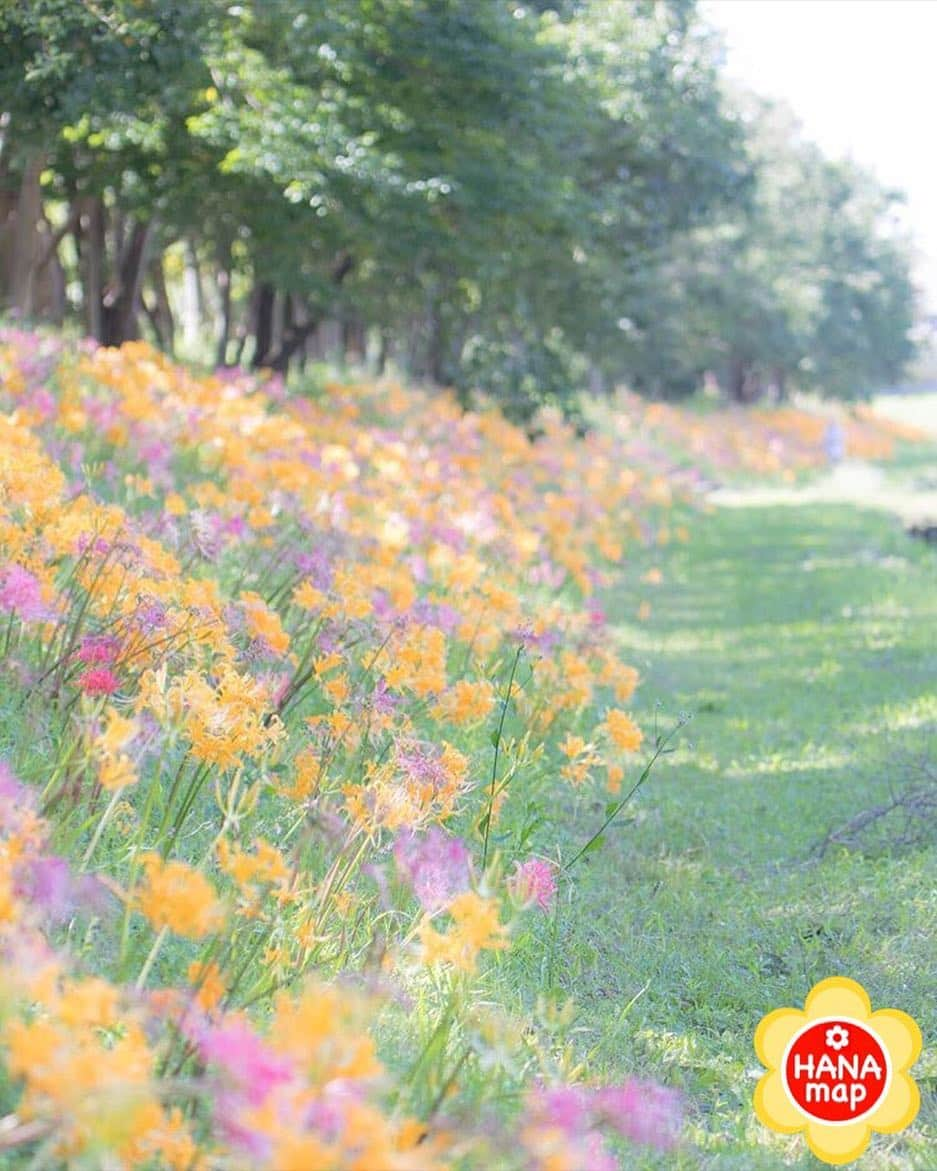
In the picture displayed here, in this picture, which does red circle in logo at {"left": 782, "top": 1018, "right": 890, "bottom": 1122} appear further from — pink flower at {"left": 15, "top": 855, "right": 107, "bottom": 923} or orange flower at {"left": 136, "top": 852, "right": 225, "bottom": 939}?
pink flower at {"left": 15, "top": 855, "right": 107, "bottom": 923}

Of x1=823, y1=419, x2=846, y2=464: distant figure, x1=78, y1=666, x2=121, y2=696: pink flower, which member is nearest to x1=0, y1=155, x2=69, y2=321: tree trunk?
x1=78, y1=666, x2=121, y2=696: pink flower

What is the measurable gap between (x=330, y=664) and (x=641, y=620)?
7.07m

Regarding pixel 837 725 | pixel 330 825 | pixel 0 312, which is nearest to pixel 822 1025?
pixel 330 825

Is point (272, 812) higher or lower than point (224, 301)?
lower

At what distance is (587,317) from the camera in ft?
69.1

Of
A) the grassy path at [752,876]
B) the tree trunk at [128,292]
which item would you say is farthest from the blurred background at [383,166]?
the grassy path at [752,876]

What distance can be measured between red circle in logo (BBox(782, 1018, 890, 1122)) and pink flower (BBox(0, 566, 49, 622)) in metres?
2.13

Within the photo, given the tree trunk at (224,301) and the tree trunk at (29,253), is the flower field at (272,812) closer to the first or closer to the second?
the tree trunk at (29,253)

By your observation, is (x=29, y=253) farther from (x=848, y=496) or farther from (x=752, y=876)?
(x=848, y=496)

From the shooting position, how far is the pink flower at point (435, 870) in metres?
3.39

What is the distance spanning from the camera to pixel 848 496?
2380 centimetres

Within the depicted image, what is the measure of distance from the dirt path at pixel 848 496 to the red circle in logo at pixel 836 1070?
15458mm

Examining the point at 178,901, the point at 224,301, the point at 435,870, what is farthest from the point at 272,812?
the point at 224,301

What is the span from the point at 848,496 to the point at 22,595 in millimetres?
21067
